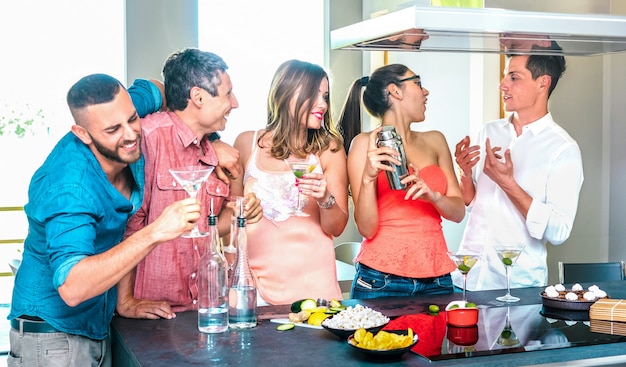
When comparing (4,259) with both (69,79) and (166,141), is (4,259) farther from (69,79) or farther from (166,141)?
(166,141)

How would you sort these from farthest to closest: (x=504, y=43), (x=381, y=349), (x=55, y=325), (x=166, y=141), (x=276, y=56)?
(x=276, y=56) → (x=504, y=43) → (x=166, y=141) → (x=55, y=325) → (x=381, y=349)

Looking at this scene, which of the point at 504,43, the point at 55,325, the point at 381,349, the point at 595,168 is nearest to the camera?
the point at 381,349

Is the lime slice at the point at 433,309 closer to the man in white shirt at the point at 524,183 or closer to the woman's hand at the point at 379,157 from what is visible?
the woman's hand at the point at 379,157

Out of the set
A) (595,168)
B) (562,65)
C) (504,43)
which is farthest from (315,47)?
(504,43)

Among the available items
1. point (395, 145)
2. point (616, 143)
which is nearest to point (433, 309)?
point (395, 145)

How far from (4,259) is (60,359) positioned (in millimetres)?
3593

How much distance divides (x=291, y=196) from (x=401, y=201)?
488 millimetres

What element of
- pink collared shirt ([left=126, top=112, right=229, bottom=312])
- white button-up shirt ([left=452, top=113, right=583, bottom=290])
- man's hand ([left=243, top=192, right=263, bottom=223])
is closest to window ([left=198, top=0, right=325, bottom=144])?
white button-up shirt ([left=452, top=113, right=583, bottom=290])

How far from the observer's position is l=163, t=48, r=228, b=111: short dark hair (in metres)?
2.82

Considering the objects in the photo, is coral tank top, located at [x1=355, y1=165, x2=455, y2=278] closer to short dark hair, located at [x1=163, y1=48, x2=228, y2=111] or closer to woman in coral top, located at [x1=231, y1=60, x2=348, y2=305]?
woman in coral top, located at [x1=231, y1=60, x2=348, y2=305]

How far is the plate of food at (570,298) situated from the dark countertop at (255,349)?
0.32m

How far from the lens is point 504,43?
3.01 metres

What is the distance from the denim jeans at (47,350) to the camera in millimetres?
2371

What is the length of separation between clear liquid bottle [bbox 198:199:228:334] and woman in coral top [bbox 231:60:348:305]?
2.09 feet
